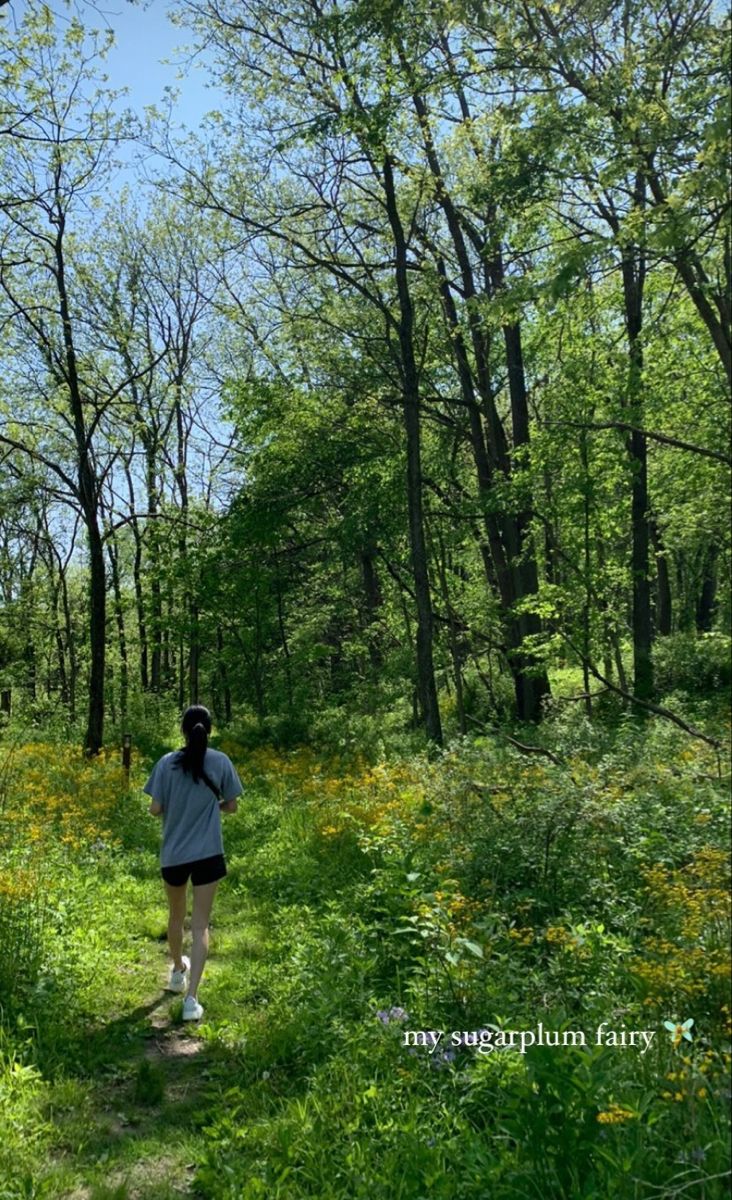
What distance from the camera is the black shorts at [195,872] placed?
4988 millimetres

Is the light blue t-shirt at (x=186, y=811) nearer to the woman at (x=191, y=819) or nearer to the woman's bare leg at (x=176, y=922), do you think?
the woman at (x=191, y=819)

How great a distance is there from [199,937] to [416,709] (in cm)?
1237

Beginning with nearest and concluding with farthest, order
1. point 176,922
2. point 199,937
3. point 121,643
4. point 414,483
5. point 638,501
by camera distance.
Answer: point 199,937 → point 176,922 → point 414,483 → point 638,501 → point 121,643

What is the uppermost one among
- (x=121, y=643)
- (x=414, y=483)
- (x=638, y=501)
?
(x=414, y=483)

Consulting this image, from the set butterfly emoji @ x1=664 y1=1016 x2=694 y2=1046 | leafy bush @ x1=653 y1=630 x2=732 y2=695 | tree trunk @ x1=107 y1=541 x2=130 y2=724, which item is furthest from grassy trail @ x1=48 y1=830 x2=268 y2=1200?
tree trunk @ x1=107 y1=541 x2=130 y2=724

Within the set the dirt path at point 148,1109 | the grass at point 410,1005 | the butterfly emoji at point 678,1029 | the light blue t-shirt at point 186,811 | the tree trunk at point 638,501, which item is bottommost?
the dirt path at point 148,1109

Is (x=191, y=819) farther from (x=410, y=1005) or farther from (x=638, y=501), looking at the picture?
(x=638, y=501)

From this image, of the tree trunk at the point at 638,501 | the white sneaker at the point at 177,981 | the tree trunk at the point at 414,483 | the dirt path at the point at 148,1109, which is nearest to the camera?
the dirt path at the point at 148,1109

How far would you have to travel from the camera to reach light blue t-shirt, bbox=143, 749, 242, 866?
5004mm

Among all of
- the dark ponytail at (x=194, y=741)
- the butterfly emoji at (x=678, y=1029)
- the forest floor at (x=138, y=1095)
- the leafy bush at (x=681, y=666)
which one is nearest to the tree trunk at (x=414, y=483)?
the leafy bush at (x=681, y=666)

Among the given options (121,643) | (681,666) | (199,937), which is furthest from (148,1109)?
(121,643)

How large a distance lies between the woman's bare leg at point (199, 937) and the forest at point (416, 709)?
0.88ft

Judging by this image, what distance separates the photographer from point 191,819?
199 inches

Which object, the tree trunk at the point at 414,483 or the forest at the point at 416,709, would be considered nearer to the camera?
the forest at the point at 416,709
